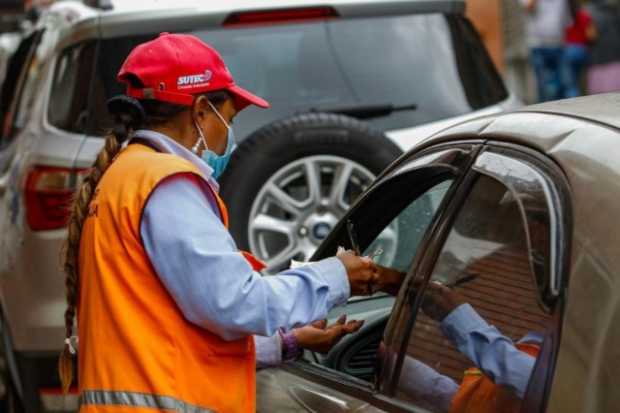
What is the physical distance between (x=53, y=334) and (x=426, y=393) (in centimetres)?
329

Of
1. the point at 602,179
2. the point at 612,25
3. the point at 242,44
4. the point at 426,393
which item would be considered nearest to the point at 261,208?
the point at 242,44

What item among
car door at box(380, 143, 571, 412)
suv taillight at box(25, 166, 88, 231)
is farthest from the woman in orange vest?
suv taillight at box(25, 166, 88, 231)

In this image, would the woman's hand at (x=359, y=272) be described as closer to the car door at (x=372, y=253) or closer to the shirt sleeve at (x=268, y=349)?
the car door at (x=372, y=253)

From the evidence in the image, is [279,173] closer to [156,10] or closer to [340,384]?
[156,10]

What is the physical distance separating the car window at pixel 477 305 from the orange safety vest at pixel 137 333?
42cm

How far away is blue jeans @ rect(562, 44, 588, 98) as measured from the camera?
17.0m

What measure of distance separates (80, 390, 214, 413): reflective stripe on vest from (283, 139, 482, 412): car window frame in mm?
392

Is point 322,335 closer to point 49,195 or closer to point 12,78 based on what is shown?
point 49,195

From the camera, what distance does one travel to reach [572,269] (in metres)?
2.68

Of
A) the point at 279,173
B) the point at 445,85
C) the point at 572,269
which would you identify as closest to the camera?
the point at 572,269

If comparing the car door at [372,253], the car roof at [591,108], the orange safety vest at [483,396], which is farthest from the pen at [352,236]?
the orange safety vest at [483,396]

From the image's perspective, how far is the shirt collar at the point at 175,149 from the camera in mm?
3453

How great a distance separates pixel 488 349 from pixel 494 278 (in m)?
0.17

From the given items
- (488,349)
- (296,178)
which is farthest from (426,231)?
(296,178)
